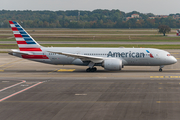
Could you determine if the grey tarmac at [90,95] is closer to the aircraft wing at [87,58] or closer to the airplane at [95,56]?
the airplane at [95,56]

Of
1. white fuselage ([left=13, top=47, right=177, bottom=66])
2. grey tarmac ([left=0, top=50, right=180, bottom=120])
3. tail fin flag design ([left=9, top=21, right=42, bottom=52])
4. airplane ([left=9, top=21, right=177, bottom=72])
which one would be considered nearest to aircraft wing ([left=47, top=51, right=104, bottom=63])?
airplane ([left=9, top=21, right=177, bottom=72])

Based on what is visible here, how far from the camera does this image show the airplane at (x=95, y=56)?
43625mm

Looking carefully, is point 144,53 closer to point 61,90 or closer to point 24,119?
point 61,90

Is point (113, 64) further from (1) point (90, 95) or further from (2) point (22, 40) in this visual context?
(2) point (22, 40)

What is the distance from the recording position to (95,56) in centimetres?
4509

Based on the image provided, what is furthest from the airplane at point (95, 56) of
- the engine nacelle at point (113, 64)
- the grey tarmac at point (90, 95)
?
the grey tarmac at point (90, 95)

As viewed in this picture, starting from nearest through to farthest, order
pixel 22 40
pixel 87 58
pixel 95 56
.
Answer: pixel 87 58
pixel 95 56
pixel 22 40

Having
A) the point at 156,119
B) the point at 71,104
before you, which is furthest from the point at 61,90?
the point at 156,119

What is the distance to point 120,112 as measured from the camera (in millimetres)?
22250

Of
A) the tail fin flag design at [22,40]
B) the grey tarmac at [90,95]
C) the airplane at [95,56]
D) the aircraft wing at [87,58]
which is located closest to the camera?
the grey tarmac at [90,95]

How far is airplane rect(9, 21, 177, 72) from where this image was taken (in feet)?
143

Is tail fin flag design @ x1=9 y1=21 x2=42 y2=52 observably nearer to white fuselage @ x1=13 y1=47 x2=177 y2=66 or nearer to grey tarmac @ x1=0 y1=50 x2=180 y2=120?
white fuselage @ x1=13 y1=47 x2=177 y2=66

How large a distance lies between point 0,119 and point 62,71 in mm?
25440

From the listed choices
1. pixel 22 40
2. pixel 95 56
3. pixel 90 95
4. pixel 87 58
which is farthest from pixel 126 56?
pixel 90 95
